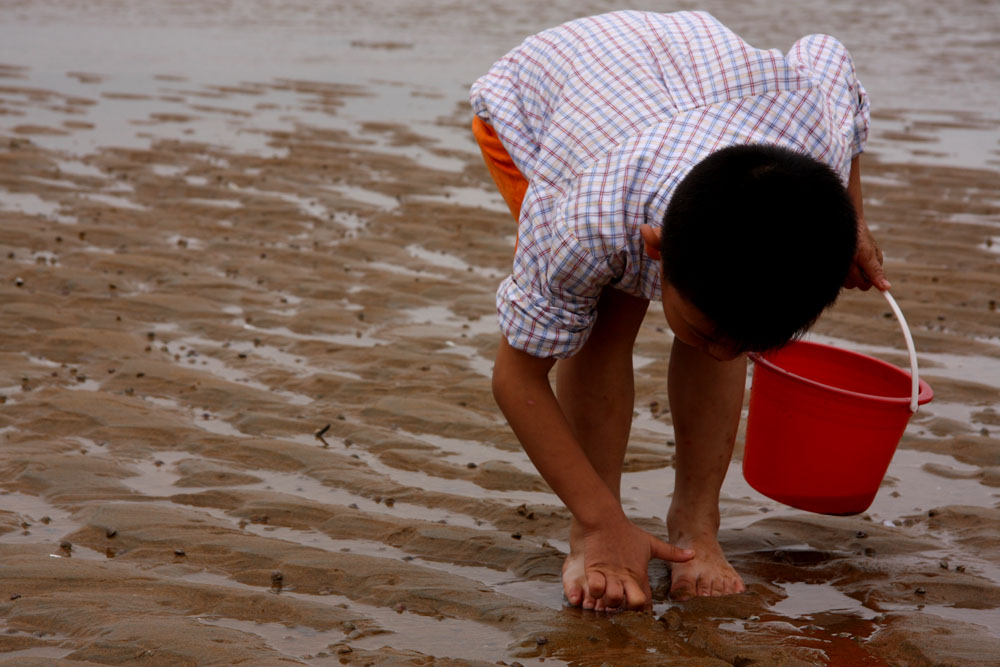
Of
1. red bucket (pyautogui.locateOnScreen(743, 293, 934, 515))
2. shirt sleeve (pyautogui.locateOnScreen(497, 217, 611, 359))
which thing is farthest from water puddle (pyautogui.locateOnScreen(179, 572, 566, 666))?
red bucket (pyautogui.locateOnScreen(743, 293, 934, 515))

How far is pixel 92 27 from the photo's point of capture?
11766 millimetres

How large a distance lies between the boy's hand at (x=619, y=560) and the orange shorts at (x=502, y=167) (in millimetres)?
681

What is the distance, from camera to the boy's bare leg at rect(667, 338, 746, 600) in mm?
2579

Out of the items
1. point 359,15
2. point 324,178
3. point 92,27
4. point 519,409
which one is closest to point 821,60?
point 519,409

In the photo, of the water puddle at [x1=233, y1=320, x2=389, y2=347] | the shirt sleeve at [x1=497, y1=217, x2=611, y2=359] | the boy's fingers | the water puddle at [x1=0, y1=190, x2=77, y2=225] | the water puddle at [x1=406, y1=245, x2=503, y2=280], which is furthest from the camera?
the water puddle at [x1=0, y1=190, x2=77, y2=225]

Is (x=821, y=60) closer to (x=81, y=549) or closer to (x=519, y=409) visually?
(x=519, y=409)

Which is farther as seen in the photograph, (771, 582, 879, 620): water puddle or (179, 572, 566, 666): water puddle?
(771, 582, 879, 620): water puddle

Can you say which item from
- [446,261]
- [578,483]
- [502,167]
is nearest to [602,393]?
[578,483]

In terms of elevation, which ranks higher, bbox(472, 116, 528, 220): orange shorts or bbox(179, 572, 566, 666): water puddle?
bbox(472, 116, 528, 220): orange shorts

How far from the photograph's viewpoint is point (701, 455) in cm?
267

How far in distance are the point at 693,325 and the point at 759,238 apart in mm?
234

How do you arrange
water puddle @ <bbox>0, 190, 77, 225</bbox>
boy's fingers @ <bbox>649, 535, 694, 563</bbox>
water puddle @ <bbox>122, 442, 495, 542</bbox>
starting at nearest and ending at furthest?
boy's fingers @ <bbox>649, 535, 694, 563</bbox>
water puddle @ <bbox>122, 442, 495, 542</bbox>
water puddle @ <bbox>0, 190, 77, 225</bbox>

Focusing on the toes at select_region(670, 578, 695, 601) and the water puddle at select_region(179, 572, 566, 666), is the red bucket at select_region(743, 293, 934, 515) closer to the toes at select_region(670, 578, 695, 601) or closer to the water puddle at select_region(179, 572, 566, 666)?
the toes at select_region(670, 578, 695, 601)

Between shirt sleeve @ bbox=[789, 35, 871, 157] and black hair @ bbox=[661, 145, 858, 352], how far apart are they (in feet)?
1.62
